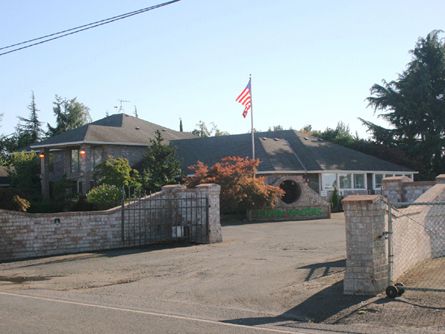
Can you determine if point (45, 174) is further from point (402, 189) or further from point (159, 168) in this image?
point (402, 189)

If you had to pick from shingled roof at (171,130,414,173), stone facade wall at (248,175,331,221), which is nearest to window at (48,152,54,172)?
shingled roof at (171,130,414,173)

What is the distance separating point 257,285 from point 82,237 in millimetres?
8830

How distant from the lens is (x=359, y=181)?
4222cm

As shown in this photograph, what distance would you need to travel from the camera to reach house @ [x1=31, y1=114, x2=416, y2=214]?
129ft

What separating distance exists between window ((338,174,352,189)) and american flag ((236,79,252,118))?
1046cm

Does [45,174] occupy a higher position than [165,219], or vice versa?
[45,174]

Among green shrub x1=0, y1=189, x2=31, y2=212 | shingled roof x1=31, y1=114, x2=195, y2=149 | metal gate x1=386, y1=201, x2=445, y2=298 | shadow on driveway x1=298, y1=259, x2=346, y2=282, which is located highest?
shingled roof x1=31, y1=114, x2=195, y2=149

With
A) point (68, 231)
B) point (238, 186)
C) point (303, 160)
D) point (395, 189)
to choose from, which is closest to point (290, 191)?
point (238, 186)

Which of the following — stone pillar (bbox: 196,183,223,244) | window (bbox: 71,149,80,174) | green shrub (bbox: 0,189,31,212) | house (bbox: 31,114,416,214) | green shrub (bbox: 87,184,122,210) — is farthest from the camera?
window (bbox: 71,149,80,174)

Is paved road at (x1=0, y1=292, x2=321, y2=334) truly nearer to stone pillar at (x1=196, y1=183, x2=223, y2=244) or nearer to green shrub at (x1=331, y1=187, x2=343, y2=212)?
stone pillar at (x1=196, y1=183, x2=223, y2=244)

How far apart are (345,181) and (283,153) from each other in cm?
487

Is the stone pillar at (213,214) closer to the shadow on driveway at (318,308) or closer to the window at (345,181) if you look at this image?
the shadow on driveway at (318,308)

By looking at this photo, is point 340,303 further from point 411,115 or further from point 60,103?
point 60,103

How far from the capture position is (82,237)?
19.0m
